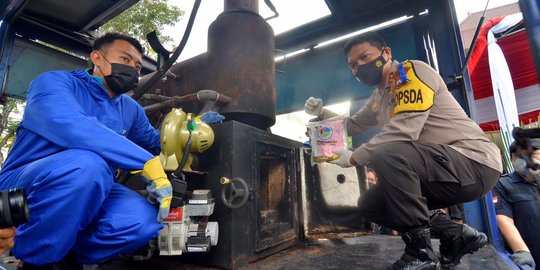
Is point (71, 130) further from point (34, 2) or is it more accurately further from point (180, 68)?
point (34, 2)

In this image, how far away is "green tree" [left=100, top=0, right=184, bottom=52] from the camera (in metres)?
7.38

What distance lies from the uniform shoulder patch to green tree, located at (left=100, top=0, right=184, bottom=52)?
7.08 metres

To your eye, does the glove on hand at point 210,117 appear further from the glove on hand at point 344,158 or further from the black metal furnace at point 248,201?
the glove on hand at point 344,158

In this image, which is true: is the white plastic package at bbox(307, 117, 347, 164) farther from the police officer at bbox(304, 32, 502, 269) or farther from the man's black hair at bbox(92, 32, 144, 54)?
the man's black hair at bbox(92, 32, 144, 54)

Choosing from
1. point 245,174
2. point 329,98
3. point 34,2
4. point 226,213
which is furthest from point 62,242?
point 329,98

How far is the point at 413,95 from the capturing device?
170cm

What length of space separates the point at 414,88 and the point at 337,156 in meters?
0.70

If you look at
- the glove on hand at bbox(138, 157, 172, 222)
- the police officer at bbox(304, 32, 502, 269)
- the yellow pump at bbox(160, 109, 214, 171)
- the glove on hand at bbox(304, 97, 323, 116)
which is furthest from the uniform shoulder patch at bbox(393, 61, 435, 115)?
the glove on hand at bbox(138, 157, 172, 222)

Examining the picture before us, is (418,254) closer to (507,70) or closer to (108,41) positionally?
(108,41)

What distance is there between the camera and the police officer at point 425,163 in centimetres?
150

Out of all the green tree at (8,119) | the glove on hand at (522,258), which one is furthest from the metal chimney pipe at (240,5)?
the green tree at (8,119)

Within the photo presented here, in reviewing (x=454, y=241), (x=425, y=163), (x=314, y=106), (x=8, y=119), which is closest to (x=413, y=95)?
(x=425, y=163)

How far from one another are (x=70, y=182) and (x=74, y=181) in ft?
0.06

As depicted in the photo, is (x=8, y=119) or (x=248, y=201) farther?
(x=8, y=119)
